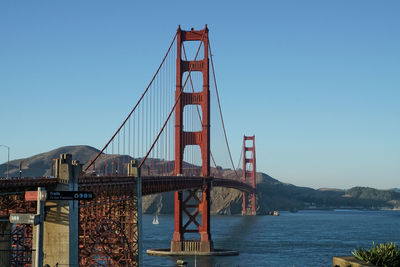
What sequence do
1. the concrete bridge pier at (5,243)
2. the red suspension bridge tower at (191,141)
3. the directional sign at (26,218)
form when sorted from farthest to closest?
the red suspension bridge tower at (191,141) < the concrete bridge pier at (5,243) < the directional sign at (26,218)

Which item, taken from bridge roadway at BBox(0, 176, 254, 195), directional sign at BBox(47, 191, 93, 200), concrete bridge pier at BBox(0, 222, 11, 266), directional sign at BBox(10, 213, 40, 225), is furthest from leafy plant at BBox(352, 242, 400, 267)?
concrete bridge pier at BBox(0, 222, 11, 266)

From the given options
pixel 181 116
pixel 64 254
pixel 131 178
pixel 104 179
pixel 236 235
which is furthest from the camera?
pixel 236 235

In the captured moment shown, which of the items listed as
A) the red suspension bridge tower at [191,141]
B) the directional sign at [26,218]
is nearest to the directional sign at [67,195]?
the directional sign at [26,218]

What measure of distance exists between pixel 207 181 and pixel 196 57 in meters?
18.3

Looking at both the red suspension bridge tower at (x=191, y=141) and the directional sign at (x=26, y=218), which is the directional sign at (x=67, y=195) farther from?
the red suspension bridge tower at (x=191, y=141)

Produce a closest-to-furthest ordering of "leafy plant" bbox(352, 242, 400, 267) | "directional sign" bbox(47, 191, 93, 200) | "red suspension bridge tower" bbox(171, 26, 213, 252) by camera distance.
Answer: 1. "leafy plant" bbox(352, 242, 400, 267)
2. "directional sign" bbox(47, 191, 93, 200)
3. "red suspension bridge tower" bbox(171, 26, 213, 252)

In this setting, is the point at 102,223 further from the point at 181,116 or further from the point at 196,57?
the point at 196,57

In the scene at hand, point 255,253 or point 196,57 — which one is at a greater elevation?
point 196,57

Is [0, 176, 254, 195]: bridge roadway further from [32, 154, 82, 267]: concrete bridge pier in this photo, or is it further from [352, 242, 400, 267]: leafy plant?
[352, 242, 400, 267]: leafy plant

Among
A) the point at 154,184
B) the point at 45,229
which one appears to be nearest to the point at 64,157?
the point at 45,229

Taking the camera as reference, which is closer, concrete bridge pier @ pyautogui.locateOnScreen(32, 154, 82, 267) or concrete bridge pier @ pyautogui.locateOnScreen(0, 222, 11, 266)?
concrete bridge pier @ pyautogui.locateOnScreen(32, 154, 82, 267)

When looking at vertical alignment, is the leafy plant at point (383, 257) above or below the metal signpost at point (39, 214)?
below

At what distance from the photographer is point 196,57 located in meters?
80.2

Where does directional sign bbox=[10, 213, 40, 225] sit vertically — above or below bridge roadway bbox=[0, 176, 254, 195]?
below
